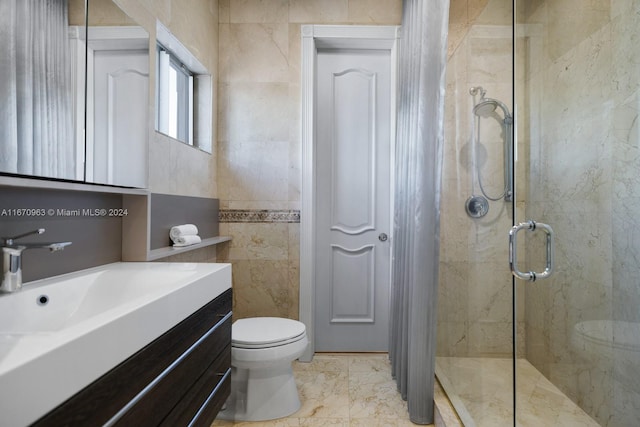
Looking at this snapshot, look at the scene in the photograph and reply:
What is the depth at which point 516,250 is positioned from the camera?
4.54ft

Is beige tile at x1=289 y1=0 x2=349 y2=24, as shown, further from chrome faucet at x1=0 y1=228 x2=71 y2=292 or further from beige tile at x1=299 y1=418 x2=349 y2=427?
beige tile at x1=299 y1=418 x2=349 y2=427

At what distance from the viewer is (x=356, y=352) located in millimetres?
2807

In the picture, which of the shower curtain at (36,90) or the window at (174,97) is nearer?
the shower curtain at (36,90)

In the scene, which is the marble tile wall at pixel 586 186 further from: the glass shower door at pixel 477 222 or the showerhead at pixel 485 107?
the showerhead at pixel 485 107

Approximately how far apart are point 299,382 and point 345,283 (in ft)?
2.48

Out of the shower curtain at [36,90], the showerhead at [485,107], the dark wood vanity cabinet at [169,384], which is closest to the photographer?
the dark wood vanity cabinet at [169,384]

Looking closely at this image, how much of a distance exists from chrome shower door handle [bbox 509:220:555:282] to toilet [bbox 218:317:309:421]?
1.06m

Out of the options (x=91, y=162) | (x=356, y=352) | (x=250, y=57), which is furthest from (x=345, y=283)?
(x=91, y=162)

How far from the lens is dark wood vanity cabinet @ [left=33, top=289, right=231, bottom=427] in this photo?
0.68 m

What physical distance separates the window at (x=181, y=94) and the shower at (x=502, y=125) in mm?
1500

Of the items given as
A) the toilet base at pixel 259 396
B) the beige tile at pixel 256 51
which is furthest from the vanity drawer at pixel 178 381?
the beige tile at pixel 256 51

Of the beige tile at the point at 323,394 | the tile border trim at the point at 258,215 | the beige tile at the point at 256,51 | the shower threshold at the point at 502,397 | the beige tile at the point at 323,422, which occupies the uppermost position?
the beige tile at the point at 256,51

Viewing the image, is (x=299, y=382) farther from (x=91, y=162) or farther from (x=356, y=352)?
(x=91, y=162)

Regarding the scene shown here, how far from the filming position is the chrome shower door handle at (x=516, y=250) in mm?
1303
